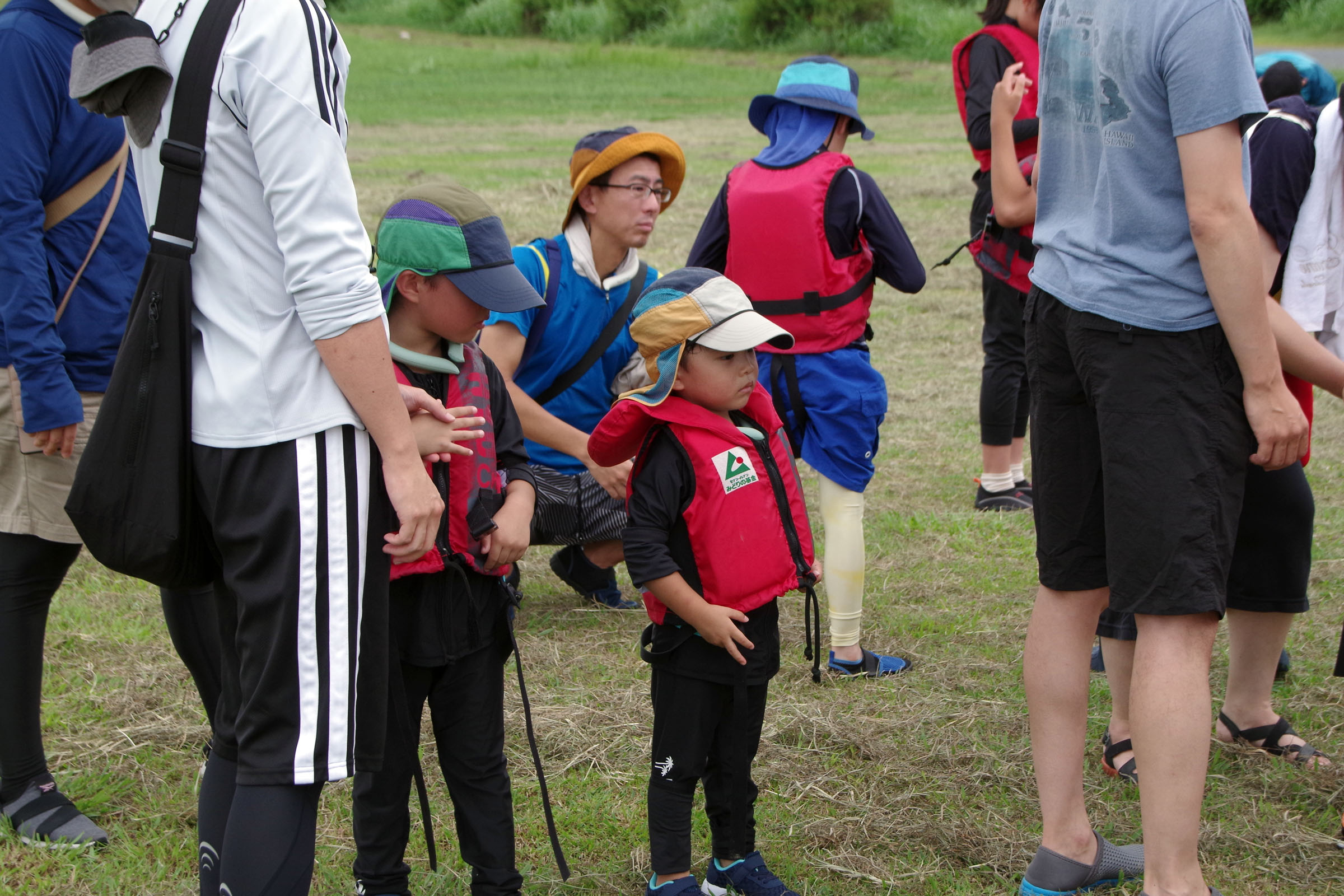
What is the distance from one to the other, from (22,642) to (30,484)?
403 mm

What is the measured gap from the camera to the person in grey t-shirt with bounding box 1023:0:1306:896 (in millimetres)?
2326

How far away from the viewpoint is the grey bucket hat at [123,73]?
1.91 m

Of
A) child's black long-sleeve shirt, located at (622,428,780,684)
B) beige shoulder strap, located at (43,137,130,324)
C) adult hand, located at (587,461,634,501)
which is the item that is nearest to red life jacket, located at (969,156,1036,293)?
adult hand, located at (587,461,634,501)

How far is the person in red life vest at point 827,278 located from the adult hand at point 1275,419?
1.72 metres

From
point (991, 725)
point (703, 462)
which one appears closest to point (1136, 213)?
point (703, 462)

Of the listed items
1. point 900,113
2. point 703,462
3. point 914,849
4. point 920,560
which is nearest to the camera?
point 703,462

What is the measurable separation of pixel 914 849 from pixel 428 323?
172cm

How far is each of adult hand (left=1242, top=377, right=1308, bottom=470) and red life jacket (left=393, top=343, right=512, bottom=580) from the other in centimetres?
151

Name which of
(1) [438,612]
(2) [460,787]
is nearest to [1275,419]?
(1) [438,612]

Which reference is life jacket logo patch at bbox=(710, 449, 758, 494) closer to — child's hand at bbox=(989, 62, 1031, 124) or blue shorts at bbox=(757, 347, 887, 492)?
blue shorts at bbox=(757, 347, 887, 492)

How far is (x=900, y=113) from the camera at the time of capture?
2423 centimetres

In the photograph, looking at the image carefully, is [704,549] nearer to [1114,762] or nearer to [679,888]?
[679,888]

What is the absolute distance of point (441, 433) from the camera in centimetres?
239

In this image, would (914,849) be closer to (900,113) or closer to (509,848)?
(509,848)
